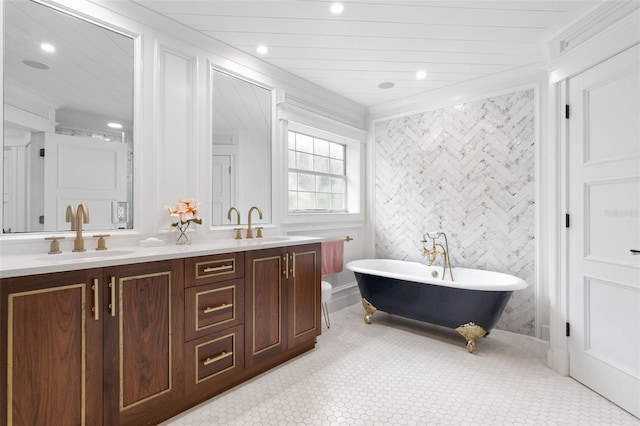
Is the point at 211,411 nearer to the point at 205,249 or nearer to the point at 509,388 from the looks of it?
the point at 205,249

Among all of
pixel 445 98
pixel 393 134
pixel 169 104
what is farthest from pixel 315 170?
pixel 169 104

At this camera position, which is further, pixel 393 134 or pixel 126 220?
pixel 393 134

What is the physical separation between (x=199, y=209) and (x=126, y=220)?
531mm

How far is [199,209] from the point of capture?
2609 millimetres

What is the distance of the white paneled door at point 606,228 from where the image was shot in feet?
6.46

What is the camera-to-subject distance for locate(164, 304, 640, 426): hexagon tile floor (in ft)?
6.25

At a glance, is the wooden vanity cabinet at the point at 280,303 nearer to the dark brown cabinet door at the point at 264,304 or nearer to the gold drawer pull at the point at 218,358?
the dark brown cabinet door at the point at 264,304

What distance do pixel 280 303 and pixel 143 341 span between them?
1020mm

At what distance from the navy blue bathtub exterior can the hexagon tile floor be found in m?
0.26

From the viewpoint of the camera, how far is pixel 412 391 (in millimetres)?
2193

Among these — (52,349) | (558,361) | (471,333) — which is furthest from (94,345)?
(558,361)

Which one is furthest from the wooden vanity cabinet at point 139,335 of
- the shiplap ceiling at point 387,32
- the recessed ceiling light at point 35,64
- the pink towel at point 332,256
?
the shiplap ceiling at point 387,32

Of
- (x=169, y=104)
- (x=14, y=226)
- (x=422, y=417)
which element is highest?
(x=169, y=104)

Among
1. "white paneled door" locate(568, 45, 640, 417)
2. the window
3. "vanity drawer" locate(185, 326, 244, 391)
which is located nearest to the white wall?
"vanity drawer" locate(185, 326, 244, 391)
